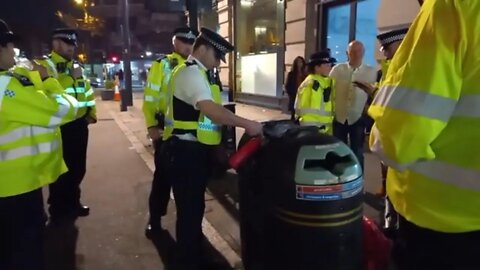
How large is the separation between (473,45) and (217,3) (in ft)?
56.2

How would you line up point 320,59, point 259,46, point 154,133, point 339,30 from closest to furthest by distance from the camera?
point 154,133
point 320,59
point 339,30
point 259,46

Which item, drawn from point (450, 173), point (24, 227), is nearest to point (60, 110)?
point (24, 227)

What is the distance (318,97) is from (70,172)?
3.01 meters

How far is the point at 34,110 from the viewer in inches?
94.2

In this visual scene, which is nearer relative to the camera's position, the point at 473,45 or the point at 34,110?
the point at 473,45

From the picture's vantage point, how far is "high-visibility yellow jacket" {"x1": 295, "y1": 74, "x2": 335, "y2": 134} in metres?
4.66

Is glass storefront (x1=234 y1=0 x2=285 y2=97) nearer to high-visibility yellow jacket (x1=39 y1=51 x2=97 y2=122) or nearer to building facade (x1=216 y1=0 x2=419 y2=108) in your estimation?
building facade (x1=216 y1=0 x2=419 y2=108)

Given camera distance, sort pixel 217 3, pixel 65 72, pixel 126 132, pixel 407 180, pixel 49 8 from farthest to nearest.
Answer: pixel 49 8, pixel 217 3, pixel 126 132, pixel 65 72, pixel 407 180

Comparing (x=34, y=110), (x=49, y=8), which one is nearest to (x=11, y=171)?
(x=34, y=110)

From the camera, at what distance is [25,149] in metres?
2.46

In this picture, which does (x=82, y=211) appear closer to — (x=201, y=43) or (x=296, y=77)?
(x=201, y=43)

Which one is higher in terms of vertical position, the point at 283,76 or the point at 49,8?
the point at 49,8

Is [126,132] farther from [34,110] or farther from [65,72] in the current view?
[34,110]

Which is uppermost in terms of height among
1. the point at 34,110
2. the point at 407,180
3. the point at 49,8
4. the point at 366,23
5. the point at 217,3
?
the point at 49,8
